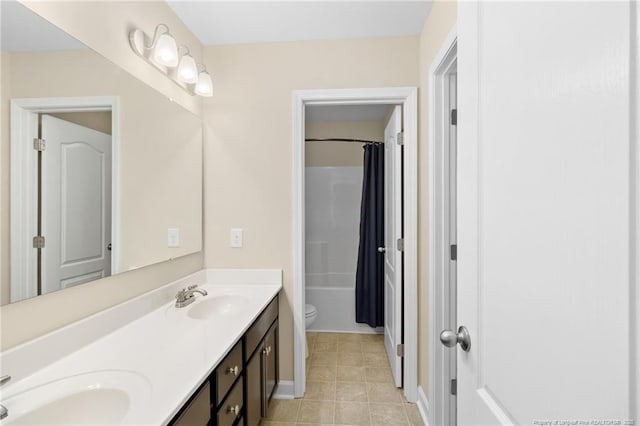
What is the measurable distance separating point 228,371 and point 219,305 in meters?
0.69

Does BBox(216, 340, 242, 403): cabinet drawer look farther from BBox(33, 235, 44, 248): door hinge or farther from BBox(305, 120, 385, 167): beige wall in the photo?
BBox(305, 120, 385, 167): beige wall

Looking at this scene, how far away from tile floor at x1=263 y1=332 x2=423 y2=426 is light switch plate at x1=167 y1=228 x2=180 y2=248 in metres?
1.18

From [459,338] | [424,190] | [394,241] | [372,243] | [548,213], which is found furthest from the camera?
[372,243]

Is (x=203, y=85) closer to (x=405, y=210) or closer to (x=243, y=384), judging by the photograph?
(x=405, y=210)

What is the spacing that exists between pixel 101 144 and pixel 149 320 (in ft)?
2.62

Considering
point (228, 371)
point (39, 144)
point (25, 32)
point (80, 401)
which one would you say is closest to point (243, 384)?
point (228, 371)

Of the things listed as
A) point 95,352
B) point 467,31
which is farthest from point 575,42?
point 95,352

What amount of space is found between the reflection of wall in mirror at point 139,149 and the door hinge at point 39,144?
3.0 inches

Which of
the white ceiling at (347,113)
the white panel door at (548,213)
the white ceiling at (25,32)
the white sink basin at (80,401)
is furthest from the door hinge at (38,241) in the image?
the white ceiling at (347,113)

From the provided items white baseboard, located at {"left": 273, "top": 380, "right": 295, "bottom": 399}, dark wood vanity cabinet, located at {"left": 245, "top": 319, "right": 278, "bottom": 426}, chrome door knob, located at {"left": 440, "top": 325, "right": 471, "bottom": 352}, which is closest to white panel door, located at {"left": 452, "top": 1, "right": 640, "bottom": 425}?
chrome door knob, located at {"left": 440, "top": 325, "right": 471, "bottom": 352}

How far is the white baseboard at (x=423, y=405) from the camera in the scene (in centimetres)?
180

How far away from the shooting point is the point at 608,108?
1.36 ft

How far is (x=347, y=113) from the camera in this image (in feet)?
10.7

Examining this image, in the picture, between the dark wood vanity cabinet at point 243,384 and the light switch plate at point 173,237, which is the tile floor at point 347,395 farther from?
the light switch plate at point 173,237
